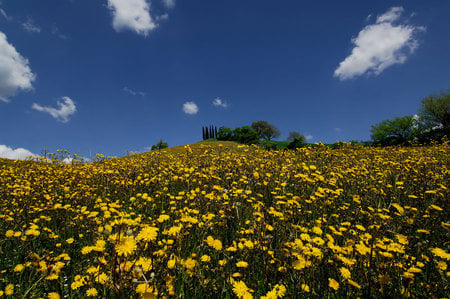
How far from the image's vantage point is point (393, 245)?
2342 millimetres

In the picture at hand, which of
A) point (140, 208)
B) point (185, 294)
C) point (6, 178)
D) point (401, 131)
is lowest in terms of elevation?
point (185, 294)

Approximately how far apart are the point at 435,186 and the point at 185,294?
19.3ft

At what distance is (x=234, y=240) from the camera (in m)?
3.37

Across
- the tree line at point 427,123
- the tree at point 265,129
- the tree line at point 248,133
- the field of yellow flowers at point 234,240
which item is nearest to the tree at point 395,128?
the tree line at point 427,123

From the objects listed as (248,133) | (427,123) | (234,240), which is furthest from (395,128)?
(234,240)

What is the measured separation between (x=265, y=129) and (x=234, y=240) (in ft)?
285

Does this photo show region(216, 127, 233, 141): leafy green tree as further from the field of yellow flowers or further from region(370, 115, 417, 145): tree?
the field of yellow flowers

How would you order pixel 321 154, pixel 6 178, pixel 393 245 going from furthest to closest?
1. pixel 321 154
2. pixel 6 178
3. pixel 393 245

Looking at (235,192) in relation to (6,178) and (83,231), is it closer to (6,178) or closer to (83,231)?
(83,231)

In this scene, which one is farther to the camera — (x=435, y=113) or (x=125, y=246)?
(x=435, y=113)

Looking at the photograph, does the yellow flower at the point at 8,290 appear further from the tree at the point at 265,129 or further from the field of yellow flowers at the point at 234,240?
the tree at the point at 265,129

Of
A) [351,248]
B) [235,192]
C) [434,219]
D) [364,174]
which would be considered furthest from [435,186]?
[235,192]

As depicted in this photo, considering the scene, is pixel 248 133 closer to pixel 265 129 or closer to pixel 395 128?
pixel 265 129

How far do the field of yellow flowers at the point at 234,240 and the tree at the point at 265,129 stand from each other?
82.0m
